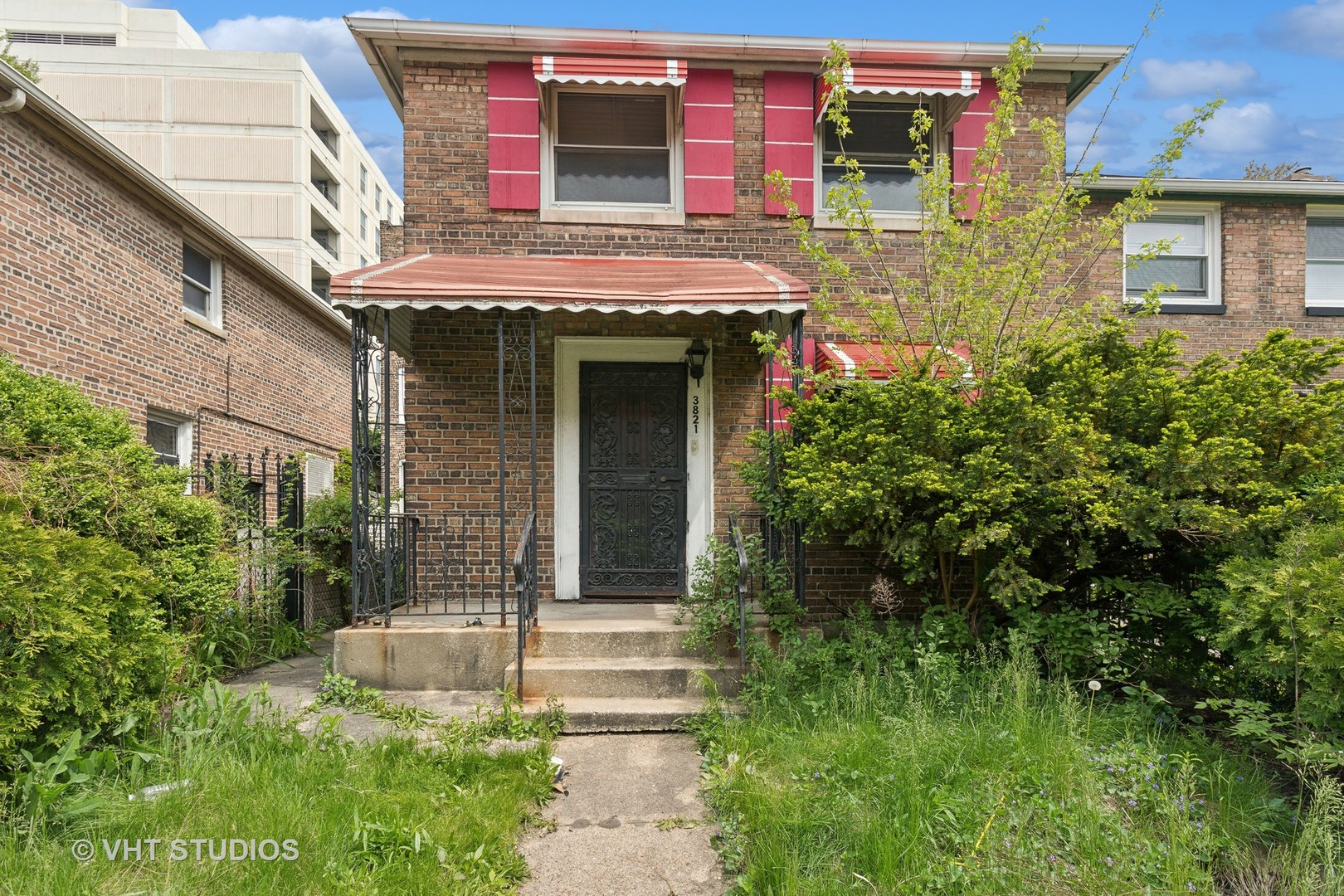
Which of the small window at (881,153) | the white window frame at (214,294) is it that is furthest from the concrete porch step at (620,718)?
the white window frame at (214,294)

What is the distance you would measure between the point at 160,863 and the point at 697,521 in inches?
198

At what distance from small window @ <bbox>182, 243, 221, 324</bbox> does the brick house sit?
0.8 inches

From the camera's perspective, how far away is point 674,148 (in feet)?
25.6

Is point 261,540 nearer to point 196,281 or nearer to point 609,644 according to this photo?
point 609,644

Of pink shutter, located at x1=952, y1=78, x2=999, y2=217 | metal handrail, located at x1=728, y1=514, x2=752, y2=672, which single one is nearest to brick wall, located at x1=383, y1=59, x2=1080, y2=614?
pink shutter, located at x1=952, y1=78, x2=999, y2=217

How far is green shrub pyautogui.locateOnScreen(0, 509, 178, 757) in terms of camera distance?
10.8ft

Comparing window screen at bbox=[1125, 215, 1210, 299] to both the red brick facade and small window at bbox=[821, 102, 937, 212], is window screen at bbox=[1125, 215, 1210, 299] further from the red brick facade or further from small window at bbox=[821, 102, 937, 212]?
small window at bbox=[821, 102, 937, 212]

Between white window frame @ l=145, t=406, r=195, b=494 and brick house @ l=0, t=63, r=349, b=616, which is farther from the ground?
brick house @ l=0, t=63, r=349, b=616

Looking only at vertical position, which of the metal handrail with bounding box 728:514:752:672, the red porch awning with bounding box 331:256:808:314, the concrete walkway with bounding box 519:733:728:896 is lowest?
the concrete walkway with bounding box 519:733:728:896

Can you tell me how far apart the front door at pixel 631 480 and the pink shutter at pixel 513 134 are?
5.78 ft

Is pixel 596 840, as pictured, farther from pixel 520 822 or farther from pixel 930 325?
pixel 930 325

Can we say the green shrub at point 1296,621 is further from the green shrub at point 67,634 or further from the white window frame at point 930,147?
the green shrub at point 67,634

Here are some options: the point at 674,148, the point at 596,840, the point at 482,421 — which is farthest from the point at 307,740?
the point at 674,148

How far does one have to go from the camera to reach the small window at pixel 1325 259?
32.8ft
